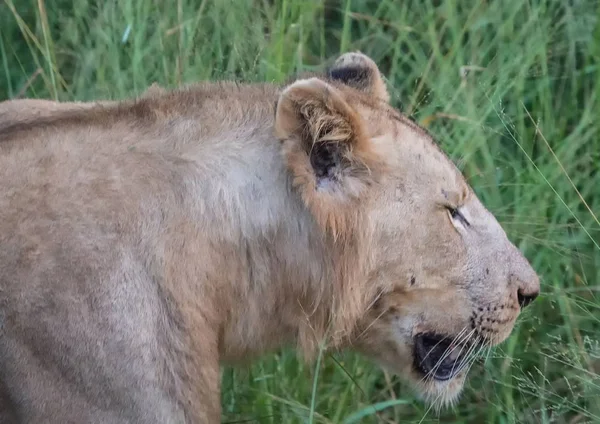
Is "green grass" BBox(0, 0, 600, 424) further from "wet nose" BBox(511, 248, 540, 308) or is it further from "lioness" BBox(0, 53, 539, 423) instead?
"lioness" BBox(0, 53, 539, 423)

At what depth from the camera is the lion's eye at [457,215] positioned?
231 centimetres

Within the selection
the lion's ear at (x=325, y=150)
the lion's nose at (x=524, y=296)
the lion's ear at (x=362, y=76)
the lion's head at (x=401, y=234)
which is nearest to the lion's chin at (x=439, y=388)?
the lion's head at (x=401, y=234)

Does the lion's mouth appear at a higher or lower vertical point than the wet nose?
lower

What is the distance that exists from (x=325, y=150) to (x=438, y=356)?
57cm

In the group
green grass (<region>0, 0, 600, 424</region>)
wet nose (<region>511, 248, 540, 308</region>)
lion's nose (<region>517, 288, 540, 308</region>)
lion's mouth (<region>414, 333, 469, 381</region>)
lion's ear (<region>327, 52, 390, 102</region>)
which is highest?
lion's ear (<region>327, 52, 390, 102</region>)

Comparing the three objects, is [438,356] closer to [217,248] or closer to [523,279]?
[523,279]

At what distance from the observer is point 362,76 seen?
101 inches

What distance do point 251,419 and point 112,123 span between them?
3.18ft

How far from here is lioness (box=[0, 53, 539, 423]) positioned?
80.4 inches

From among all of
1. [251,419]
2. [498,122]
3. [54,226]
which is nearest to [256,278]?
[54,226]

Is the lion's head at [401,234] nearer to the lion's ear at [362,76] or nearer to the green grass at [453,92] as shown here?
the lion's ear at [362,76]

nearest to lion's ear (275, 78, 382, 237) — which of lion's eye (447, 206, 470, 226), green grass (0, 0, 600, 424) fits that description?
lion's eye (447, 206, 470, 226)

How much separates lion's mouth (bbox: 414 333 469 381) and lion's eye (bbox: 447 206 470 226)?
0.26m

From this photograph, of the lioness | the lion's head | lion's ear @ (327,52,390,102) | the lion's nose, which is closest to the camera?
the lioness
